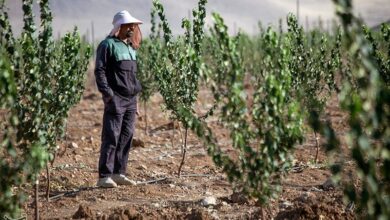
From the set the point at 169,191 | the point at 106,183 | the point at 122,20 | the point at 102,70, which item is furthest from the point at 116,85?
the point at 169,191

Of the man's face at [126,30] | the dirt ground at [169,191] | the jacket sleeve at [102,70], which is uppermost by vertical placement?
the man's face at [126,30]

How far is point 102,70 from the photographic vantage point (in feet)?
21.9

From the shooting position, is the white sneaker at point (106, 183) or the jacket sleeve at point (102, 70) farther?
the white sneaker at point (106, 183)

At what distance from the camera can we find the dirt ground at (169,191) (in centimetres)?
568

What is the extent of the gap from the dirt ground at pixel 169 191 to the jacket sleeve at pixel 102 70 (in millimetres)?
1343

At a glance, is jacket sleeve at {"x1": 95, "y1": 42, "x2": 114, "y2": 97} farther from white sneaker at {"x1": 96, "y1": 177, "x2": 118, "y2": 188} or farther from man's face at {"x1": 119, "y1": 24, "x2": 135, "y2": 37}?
white sneaker at {"x1": 96, "y1": 177, "x2": 118, "y2": 188}

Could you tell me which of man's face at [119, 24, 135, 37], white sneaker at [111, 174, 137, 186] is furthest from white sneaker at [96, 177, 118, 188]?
man's face at [119, 24, 135, 37]

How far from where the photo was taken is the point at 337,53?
9102mm

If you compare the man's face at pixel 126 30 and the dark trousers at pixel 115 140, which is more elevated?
the man's face at pixel 126 30

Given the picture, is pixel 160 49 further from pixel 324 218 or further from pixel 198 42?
pixel 324 218

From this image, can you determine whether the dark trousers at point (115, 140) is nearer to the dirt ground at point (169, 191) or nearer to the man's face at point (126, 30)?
the dirt ground at point (169, 191)

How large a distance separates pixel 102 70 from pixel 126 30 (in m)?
0.63

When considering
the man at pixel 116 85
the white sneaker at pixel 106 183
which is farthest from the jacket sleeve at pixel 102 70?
the white sneaker at pixel 106 183

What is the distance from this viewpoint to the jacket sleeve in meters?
6.62
